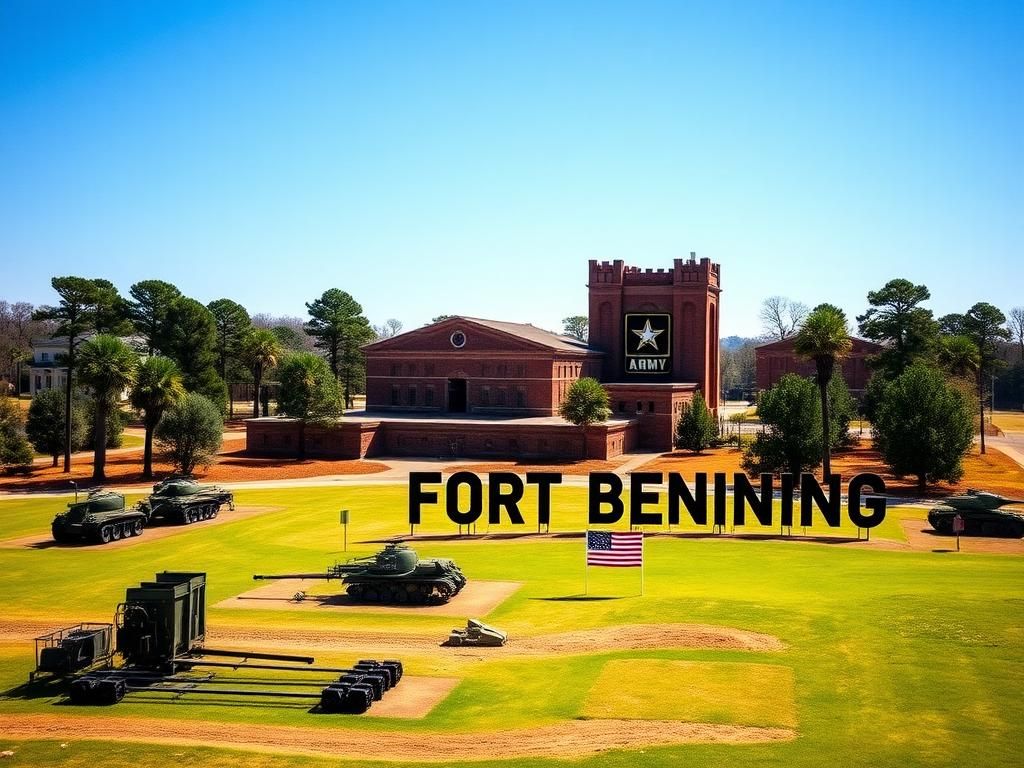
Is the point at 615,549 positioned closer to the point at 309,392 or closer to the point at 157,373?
the point at 157,373

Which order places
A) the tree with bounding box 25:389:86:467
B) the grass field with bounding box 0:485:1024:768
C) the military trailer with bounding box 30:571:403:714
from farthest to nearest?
1. the tree with bounding box 25:389:86:467
2. the military trailer with bounding box 30:571:403:714
3. the grass field with bounding box 0:485:1024:768

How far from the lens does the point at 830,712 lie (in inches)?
931

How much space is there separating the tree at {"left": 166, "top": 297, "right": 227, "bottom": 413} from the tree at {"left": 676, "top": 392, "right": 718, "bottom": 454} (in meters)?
48.6

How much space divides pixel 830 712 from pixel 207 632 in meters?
19.4

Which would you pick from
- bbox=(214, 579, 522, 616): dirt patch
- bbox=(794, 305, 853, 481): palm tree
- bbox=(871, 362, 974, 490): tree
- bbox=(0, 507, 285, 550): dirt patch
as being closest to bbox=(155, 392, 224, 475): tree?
bbox=(0, 507, 285, 550): dirt patch

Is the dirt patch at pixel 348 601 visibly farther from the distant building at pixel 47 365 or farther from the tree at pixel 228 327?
the distant building at pixel 47 365

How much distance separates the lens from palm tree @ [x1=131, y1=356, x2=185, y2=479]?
69.6 meters

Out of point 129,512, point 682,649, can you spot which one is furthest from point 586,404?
point 682,649

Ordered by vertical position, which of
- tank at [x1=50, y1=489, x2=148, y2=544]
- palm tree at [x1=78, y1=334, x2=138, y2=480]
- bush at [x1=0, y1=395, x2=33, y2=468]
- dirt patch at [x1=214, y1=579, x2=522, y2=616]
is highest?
palm tree at [x1=78, y1=334, x2=138, y2=480]

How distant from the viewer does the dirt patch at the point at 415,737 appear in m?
21.8

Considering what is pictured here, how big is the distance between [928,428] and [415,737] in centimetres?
4872

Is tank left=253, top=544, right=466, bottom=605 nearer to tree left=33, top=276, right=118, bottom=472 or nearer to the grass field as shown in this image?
the grass field

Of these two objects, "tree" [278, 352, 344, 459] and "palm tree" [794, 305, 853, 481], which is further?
"tree" [278, 352, 344, 459]

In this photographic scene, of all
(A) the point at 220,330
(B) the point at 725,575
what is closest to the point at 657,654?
(B) the point at 725,575
